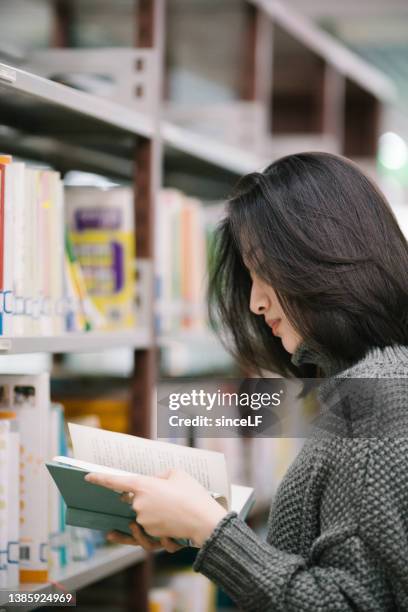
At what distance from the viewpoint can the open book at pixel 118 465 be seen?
3.94 ft

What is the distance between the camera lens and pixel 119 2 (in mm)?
2625

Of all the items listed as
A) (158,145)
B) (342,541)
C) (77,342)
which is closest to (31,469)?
(77,342)

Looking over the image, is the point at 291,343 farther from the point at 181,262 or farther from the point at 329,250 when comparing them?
the point at 181,262

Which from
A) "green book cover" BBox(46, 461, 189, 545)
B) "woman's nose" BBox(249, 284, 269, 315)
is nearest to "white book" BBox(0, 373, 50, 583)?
"green book cover" BBox(46, 461, 189, 545)

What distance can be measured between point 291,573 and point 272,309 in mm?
400

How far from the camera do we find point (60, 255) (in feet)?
5.31

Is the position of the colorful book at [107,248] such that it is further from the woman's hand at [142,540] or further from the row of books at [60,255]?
the woman's hand at [142,540]

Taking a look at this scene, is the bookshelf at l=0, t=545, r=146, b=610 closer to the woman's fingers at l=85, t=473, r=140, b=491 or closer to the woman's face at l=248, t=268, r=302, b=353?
the woman's fingers at l=85, t=473, r=140, b=491

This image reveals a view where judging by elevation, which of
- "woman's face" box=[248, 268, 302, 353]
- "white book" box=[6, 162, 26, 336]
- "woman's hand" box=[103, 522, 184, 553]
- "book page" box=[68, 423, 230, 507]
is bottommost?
"woman's hand" box=[103, 522, 184, 553]

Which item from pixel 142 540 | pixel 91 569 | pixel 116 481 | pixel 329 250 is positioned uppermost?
pixel 329 250

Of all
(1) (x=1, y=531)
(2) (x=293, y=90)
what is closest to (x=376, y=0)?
(2) (x=293, y=90)

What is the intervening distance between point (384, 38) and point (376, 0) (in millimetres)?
866

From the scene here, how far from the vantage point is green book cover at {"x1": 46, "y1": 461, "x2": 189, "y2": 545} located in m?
1.21

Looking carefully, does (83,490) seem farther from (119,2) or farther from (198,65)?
(198,65)
